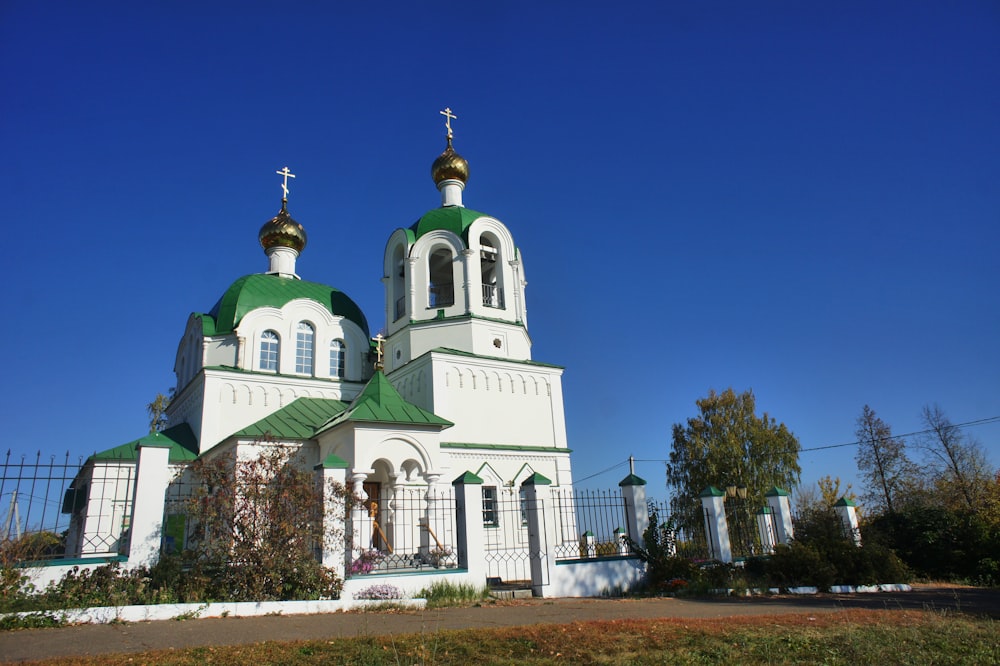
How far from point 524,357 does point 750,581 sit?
31.0 feet

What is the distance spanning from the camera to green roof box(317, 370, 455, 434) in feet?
48.4

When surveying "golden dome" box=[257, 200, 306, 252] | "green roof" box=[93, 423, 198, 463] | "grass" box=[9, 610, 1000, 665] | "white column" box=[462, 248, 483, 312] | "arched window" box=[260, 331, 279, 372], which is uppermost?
"golden dome" box=[257, 200, 306, 252]

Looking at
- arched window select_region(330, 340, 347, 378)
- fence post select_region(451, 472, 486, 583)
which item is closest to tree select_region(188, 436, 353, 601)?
fence post select_region(451, 472, 486, 583)

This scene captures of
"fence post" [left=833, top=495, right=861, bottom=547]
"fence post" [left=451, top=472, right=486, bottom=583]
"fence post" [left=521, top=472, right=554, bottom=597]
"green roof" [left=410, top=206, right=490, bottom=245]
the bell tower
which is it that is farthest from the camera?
"green roof" [left=410, top=206, right=490, bottom=245]

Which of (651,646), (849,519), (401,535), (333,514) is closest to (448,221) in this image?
(401,535)

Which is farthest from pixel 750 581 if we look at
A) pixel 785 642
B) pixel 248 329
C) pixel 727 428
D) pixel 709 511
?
pixel 727 428

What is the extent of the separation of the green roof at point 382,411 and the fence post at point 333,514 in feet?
12.1

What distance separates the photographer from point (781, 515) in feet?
48.3

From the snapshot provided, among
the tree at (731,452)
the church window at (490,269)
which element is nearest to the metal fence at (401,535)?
the church window at (490,269)

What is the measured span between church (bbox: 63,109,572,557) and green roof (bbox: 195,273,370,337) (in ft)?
0.16

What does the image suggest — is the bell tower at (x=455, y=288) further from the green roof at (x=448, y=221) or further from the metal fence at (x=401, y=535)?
the metal fence at (x=401, y=535)

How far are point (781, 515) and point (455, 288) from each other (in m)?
10.4

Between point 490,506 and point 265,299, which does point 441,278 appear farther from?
point 490,506

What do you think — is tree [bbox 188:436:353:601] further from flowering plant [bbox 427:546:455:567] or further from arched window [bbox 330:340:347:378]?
arched window [bbox 330:340:347:378]
